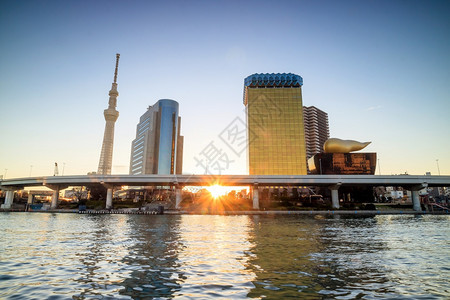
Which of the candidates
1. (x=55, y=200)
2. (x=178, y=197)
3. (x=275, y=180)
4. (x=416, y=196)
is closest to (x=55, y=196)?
(x=55, y=200)

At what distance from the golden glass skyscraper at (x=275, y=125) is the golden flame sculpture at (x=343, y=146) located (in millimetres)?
39918

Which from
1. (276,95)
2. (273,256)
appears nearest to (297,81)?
(276,95)

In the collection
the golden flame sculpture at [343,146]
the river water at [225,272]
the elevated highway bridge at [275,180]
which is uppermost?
the golden flame sculpture at [343,146]

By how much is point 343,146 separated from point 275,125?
181ft

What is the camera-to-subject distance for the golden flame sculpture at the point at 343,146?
106 m

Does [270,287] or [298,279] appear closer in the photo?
[270,287]

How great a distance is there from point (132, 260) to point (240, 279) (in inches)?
273

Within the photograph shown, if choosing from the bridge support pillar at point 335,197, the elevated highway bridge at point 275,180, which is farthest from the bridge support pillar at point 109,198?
the bridge support pillar at point 335,197

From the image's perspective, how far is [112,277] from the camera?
11344 millimetres

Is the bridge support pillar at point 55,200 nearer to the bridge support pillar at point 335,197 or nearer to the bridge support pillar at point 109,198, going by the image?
the bridge support pillar at point 109,198

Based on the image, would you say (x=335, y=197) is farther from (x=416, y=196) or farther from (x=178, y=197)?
(x=178, y=197)

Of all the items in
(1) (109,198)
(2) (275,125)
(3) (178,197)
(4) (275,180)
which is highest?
(2) (275,125)

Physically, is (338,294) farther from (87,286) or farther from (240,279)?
(87,286)

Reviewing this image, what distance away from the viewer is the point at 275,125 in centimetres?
15650
